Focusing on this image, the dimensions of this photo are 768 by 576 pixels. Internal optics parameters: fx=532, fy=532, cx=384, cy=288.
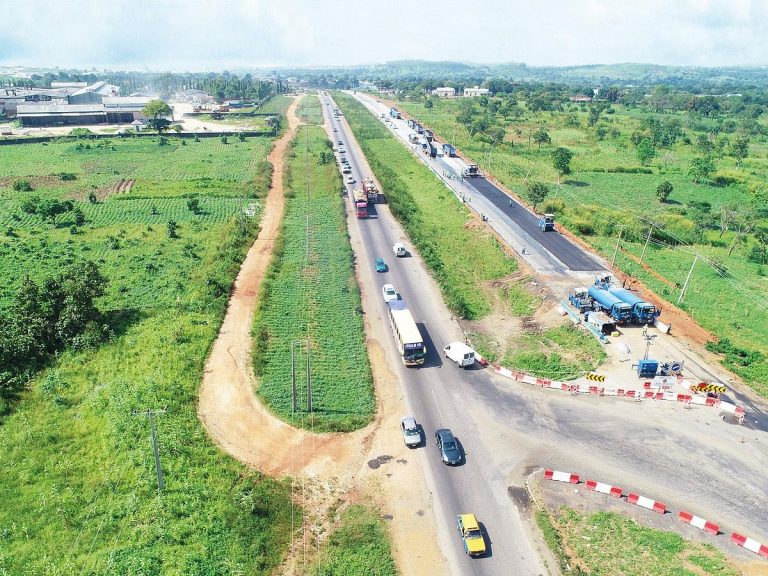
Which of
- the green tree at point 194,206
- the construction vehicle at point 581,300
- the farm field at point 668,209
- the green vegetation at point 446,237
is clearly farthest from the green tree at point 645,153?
the green tree at point 194,206

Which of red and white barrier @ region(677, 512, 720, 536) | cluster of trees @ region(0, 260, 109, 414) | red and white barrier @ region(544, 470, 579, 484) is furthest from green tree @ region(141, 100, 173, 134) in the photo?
red and white barrier @ region(677, 512, 720, 536)

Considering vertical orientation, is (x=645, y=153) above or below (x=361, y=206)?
above

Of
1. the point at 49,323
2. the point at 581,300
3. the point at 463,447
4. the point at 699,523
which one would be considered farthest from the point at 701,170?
the point at 49,323

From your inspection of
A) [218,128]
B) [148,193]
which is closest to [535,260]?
[148,193]

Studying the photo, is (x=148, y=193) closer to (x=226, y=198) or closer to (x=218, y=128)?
(x=226, y=198)

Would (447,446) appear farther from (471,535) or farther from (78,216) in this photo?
(78,216)

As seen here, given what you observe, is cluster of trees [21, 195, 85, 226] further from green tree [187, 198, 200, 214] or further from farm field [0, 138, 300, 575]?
green tree [187, 198, 200, 214]

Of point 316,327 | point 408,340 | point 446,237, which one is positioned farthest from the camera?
point 446,237

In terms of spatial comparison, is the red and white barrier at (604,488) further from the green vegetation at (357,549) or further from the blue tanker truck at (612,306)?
the blue tanker truck at (612,306)
